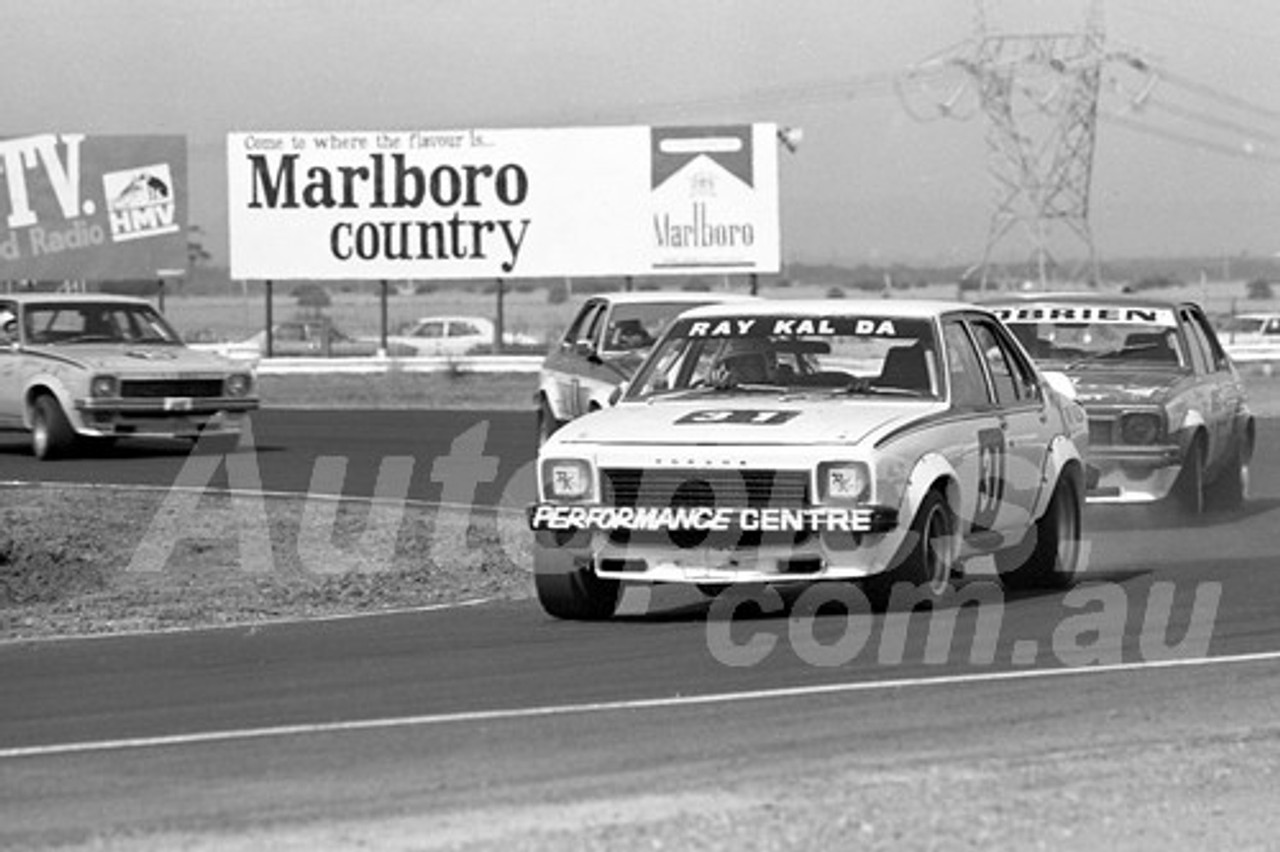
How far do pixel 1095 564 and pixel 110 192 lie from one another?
39.6 meters

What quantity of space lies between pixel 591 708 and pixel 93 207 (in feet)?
145

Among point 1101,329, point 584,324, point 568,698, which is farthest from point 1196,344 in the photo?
point 568,698

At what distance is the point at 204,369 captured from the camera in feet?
80.0

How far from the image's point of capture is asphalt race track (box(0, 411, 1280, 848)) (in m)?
7.74

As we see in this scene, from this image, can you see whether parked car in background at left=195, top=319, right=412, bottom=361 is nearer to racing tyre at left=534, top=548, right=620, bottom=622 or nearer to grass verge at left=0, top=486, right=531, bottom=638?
grass verge at left=0, top=486, right=531, bottom=638

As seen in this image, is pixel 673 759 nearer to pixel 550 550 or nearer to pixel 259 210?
pixel 550 550

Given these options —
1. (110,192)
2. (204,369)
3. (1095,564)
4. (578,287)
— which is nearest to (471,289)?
(578,287)

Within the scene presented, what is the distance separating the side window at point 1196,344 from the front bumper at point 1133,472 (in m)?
1.13

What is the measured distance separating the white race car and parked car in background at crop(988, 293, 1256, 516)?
3.51 metres

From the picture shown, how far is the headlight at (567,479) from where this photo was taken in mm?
11594

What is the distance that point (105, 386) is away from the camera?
23.8 metres

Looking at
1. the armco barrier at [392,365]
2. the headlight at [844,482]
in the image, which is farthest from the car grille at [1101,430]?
the armco barrier at [392,365]

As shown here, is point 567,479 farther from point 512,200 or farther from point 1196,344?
point 512,200

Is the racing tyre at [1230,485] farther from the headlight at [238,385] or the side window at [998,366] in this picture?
the headlight at [238,385]
